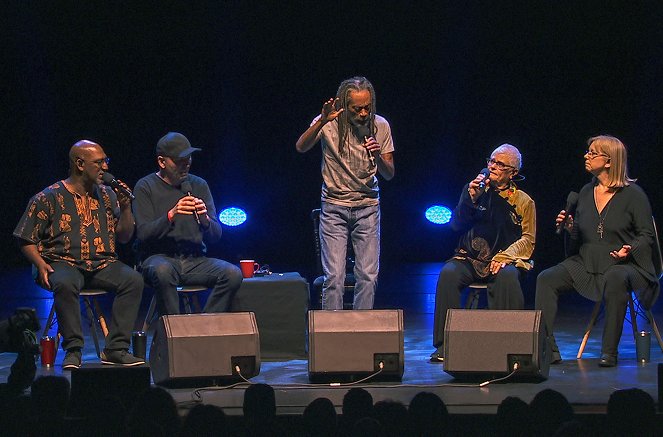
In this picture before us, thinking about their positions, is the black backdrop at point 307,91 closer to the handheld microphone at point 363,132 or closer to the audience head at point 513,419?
the handheld microphone at point 363,132

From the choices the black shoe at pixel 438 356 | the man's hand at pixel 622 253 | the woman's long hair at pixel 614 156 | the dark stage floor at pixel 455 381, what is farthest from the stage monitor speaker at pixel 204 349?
the woman's long hair at pixel 614 156

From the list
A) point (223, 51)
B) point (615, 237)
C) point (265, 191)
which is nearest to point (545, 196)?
point (265, 191)

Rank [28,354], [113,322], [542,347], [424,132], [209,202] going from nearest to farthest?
[28,354] < [542,347] < [113,322] < [209,202] < [424,132]

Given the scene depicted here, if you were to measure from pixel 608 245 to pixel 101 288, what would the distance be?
9.37ft

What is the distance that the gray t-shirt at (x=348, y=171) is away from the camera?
5.77m

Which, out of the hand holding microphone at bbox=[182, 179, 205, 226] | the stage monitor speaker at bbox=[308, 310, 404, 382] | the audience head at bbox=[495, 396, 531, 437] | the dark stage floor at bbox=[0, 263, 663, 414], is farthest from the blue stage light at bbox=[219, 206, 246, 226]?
the audience head at bbox=[495, 396, 531, 437]

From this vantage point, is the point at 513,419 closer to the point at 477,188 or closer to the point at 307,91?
the point at 477,188

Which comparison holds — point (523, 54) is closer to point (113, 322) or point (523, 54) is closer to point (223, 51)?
point (223, 51)

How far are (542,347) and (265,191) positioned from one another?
5.65 m

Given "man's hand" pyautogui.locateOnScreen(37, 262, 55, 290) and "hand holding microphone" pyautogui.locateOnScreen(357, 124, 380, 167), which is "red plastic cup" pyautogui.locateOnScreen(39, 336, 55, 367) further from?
"hand holding microphone" pyautogui.locateOnScreen(357, 124, 380, 167)

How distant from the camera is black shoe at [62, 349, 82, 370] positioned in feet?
17.7

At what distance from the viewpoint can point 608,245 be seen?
582 cm

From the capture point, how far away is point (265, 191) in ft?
33.7

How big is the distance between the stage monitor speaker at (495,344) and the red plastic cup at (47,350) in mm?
2128
